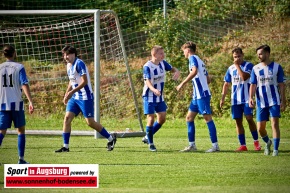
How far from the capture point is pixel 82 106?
45.4 ft

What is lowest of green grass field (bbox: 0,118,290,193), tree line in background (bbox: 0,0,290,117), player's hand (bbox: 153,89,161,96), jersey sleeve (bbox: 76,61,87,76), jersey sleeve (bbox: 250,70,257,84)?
green grass field (bbox: 0,118,290,193)

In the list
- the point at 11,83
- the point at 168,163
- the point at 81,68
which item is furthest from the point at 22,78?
the point at 168,163

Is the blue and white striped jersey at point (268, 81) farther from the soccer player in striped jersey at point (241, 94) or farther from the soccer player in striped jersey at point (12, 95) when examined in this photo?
the soccer player in striped jersey at point (12, 95)

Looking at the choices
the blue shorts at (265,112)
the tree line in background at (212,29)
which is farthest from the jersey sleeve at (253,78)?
the tree line in background at (212,29)

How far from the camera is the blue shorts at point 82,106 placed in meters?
13.8

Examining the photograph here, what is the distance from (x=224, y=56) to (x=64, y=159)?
11367 millimetres

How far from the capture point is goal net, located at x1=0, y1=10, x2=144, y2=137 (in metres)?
17.3

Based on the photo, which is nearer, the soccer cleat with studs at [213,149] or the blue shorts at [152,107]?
the soccer cleat with studs at [213,149]

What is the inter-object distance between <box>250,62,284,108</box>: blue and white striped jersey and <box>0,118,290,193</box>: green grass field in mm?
931

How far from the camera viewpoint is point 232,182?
32.0 feet

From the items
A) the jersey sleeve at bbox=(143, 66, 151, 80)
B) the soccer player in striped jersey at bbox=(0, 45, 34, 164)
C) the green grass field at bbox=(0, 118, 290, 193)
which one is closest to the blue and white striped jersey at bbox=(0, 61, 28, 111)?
the soccer player in striped jersey at bbox=(0, 45, 34, 164)

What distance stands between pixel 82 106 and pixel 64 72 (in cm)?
863

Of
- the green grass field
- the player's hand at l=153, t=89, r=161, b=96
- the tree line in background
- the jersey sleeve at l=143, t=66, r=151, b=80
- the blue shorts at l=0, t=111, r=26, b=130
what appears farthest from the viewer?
the tree line in background

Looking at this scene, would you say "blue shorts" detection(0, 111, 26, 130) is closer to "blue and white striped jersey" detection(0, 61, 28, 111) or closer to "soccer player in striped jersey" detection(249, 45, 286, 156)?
"blue and white striped jersey" detection(0, 61, 28, 111)
